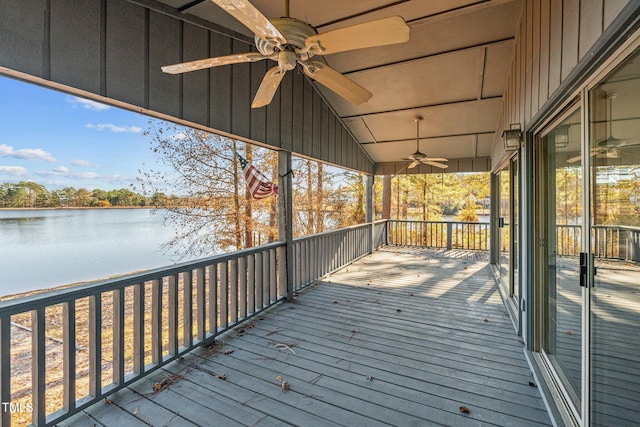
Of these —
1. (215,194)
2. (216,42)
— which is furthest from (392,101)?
(215,194)

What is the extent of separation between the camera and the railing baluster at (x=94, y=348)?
205cm

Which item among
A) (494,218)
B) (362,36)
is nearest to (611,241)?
(362,36)

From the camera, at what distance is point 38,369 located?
1779 mm

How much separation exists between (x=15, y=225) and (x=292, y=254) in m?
3.23

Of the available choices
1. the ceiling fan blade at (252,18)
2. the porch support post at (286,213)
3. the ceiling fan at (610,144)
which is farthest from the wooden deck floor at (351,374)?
the ceiling fan blade at (252,18)

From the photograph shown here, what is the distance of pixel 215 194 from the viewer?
6.95m

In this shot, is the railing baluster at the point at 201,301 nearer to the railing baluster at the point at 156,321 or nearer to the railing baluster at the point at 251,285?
the railing baluster at the point at 156,321

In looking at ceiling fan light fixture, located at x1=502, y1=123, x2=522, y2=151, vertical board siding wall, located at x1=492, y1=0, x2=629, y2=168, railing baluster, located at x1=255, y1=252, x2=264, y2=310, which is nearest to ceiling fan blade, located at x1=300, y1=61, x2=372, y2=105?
vertical board siding wall, located at x1=492, y1=0, x2=629, y2=168

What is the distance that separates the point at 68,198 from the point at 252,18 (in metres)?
4.59

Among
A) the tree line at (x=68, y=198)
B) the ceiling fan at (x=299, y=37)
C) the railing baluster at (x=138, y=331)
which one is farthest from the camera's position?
the tree line at (x=68, y=198)

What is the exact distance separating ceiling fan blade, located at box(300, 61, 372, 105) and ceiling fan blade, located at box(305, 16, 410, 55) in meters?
0.18

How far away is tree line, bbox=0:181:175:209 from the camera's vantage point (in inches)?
140

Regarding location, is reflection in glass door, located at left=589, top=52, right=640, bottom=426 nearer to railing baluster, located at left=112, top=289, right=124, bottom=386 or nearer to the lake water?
railing baluster, located at left=112, top=289, right=124, bottom=386

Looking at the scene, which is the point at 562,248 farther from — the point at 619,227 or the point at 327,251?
the point at 327,251
